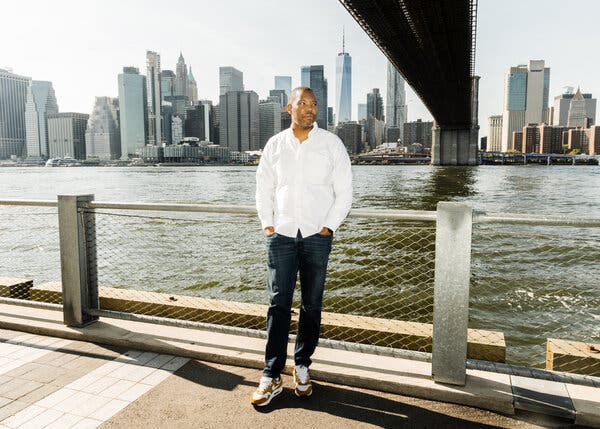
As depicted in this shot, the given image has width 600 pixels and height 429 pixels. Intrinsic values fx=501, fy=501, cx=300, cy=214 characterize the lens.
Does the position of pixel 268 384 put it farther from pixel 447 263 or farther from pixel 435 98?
pixel 435 98

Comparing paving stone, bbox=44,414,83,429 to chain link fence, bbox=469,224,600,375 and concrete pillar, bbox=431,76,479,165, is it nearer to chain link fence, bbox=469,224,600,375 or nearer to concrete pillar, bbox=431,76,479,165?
chain link fence, bbox=469,224,600,375

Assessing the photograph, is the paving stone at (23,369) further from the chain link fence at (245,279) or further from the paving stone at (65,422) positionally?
the chain link fence at (245,279)

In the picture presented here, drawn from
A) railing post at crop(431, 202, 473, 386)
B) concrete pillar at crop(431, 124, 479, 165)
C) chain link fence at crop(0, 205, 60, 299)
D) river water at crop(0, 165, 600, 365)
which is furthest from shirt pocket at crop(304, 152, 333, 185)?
concrete pillar at crop(431, 124, 479, 165)

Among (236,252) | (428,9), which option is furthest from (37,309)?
(428,9)

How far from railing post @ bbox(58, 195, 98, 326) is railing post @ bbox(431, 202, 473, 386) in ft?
9.12

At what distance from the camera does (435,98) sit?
54688 millimetres

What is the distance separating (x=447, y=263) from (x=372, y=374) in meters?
0.86

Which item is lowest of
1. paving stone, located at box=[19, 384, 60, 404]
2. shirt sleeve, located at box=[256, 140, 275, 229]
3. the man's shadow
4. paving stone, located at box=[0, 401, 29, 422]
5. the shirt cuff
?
the man's shadow

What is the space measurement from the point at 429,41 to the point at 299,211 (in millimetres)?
37462

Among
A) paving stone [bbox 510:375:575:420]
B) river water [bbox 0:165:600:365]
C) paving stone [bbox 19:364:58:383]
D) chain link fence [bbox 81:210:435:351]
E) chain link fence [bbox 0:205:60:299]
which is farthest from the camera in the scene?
chain link fence [bbox 0:205:60:299]

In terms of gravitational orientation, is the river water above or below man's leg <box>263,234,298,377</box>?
below

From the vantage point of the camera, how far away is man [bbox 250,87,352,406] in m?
2.96

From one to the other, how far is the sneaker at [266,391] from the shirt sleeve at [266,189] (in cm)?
94

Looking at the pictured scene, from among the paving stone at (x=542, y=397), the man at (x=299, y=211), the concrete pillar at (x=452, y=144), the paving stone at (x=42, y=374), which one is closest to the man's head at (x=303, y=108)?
the man at (x=299, y=211)
